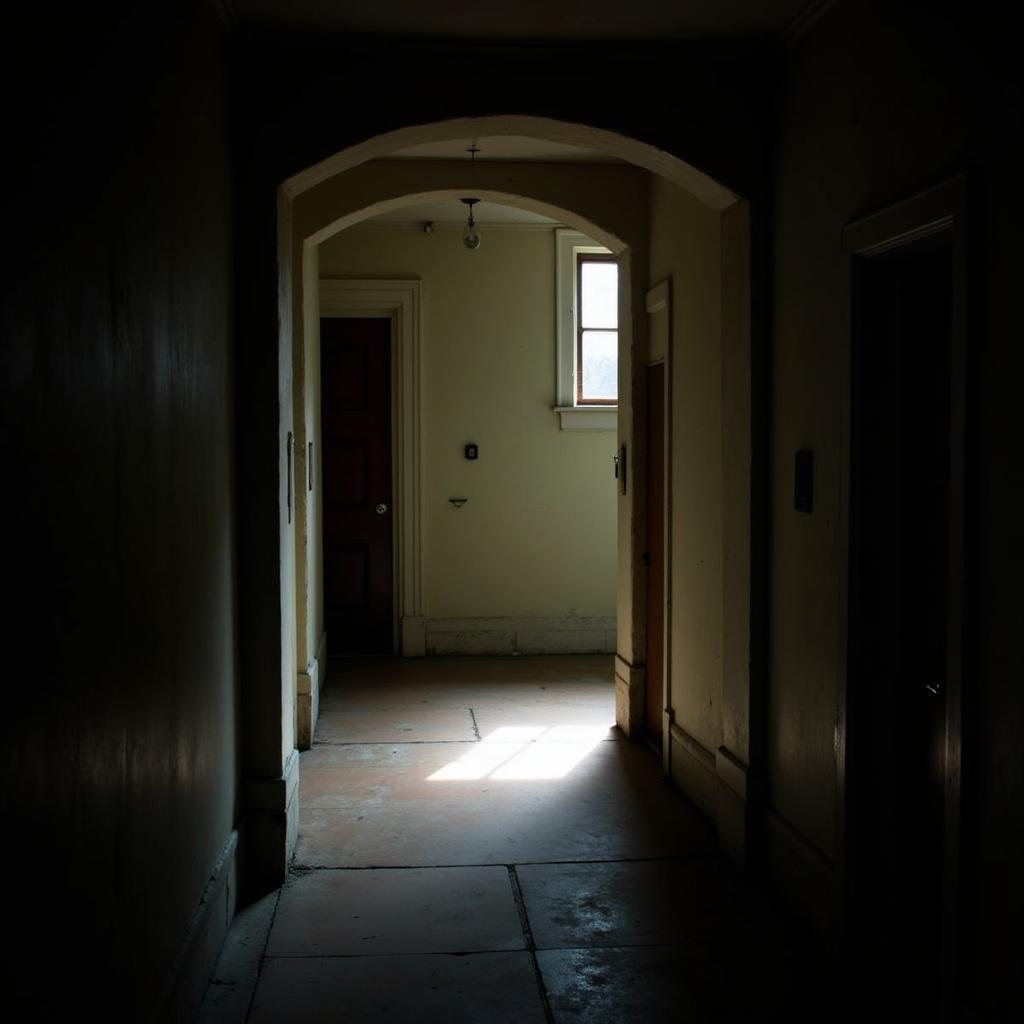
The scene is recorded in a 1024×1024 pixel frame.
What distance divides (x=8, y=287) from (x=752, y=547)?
2917mm

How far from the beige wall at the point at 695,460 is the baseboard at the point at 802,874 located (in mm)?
668

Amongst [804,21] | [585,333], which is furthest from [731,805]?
[585,333]

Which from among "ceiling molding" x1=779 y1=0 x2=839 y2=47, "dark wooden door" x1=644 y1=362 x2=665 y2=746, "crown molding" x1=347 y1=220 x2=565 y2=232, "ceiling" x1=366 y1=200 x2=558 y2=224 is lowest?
"dark wooden door" x1=644 y1=362 x2=665 y2=746

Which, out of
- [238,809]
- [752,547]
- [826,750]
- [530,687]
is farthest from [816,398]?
[530,687]

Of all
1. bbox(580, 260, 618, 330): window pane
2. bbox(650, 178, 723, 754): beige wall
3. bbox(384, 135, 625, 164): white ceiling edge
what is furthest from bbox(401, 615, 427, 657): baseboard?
bbox(384, 135, 625, 164): white ceiling edge

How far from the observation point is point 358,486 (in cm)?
829

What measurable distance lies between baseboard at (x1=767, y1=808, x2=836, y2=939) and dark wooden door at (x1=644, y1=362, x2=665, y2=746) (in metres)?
1.71

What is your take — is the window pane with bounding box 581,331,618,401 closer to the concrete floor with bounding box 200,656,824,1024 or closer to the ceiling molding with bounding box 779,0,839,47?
the concrete floor with bounding box 200,656,824,1024

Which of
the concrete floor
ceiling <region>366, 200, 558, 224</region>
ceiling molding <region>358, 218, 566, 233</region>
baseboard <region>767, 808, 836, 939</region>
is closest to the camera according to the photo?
the concrete floor

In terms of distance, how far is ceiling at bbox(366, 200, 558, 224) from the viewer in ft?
24.8

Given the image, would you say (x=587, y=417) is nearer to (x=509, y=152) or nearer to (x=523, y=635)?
(x=523, y=635)

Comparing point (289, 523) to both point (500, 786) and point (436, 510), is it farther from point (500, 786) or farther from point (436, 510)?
point (436, 510)

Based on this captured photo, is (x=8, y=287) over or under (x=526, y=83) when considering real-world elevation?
under

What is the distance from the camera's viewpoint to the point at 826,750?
3.53m
